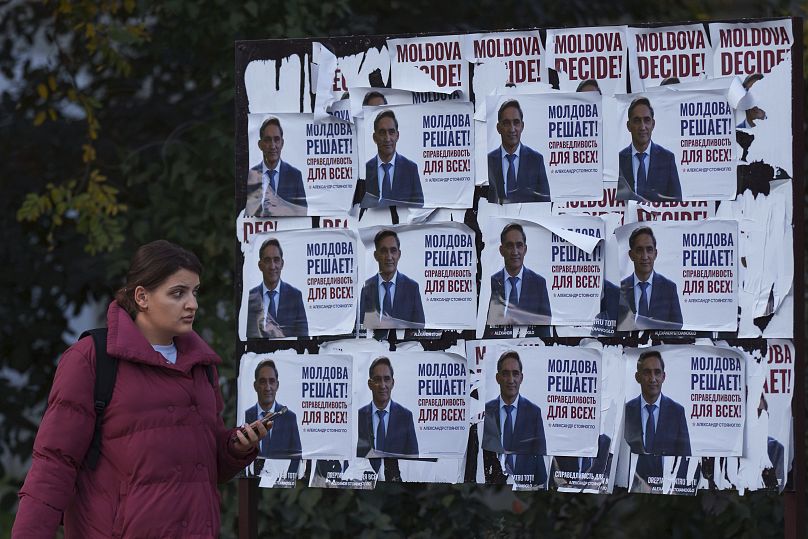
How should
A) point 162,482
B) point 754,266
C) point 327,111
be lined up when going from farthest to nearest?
point 327,111 → point 754,266 → point 162,482

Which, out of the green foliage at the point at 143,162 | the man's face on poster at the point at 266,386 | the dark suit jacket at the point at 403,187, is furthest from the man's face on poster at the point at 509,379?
the green foliage at the point at 143,162

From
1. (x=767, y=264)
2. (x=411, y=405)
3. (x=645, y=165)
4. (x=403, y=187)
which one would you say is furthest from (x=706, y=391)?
(x=403, y=187)

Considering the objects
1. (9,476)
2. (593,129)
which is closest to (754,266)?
(593,129)

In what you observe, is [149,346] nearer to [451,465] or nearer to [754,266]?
[451,465]

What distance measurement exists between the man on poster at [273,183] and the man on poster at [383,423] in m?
0.78

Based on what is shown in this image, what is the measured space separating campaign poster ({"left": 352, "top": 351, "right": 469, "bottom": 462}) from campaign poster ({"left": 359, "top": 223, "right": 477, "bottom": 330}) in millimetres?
155

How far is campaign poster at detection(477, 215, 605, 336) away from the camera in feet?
17.4

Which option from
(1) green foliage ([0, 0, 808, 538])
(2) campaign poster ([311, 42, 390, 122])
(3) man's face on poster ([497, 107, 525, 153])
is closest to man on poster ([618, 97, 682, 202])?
(3) man's face on poster ([497, 107, 525, 153])

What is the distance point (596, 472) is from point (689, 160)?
1.30 m

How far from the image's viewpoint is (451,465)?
215 inches

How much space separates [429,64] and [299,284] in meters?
1.09

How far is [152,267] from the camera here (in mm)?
4434

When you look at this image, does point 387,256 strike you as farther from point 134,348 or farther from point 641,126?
point 134,348

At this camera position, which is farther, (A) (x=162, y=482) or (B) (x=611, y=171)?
(B) (x=611, y=171)
